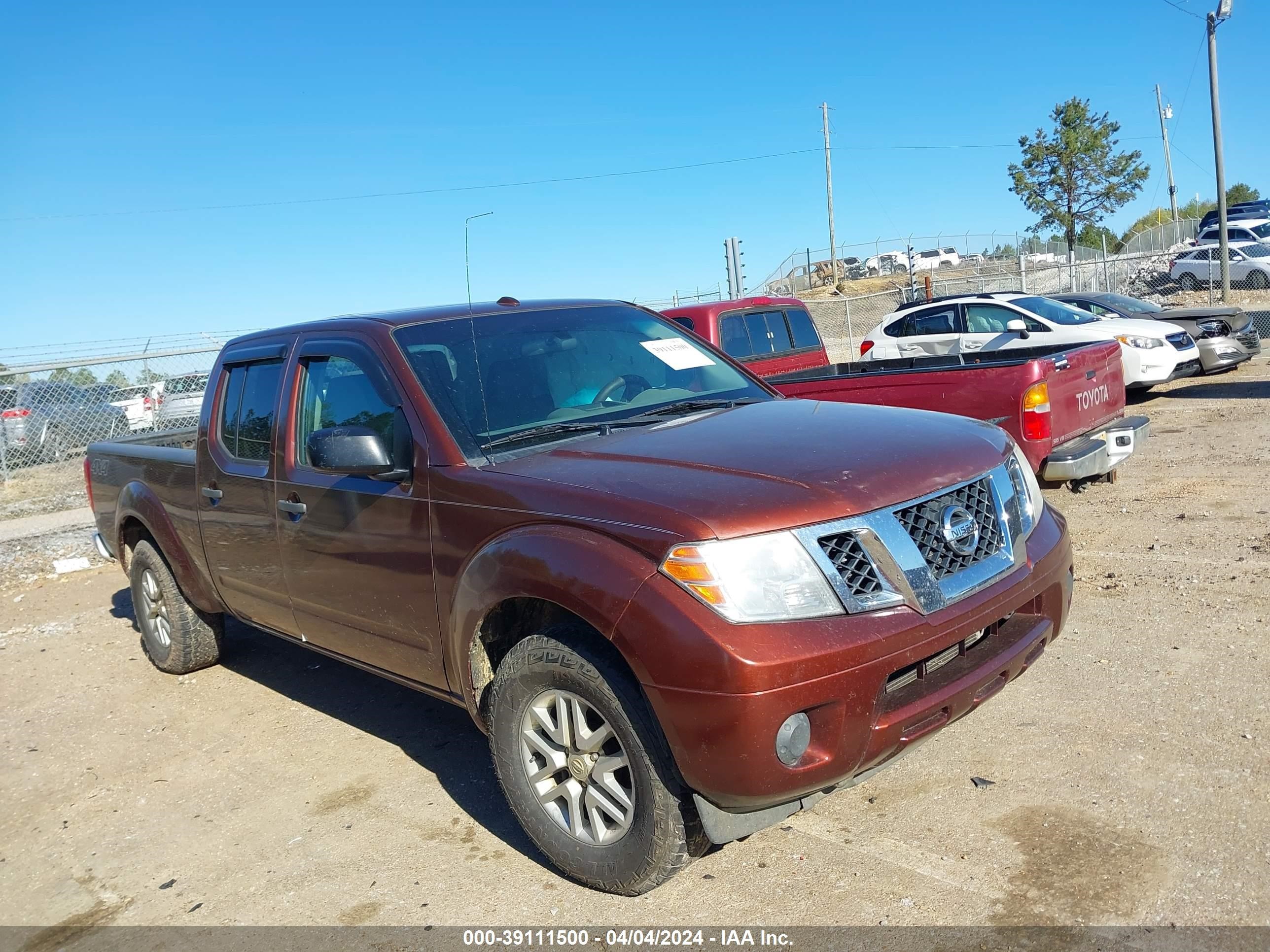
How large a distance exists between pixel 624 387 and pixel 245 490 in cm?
190

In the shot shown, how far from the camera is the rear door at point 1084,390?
599cm

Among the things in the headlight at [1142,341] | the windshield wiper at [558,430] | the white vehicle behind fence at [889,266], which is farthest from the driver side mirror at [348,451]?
the white vehicle behind fence at [889,266]

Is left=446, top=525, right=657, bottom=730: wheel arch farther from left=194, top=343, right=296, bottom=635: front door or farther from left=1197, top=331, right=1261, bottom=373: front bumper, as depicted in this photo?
left=1197, top=331, right=1261, bottom=373: front bumper

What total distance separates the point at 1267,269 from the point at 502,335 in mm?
28412

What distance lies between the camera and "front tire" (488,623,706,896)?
9.31ft

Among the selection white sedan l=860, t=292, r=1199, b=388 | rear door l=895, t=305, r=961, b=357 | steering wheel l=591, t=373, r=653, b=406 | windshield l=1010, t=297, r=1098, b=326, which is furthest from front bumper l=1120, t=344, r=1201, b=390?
steering wheel l=591, t=373, r=653, b=406

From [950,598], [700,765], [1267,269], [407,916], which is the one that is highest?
[1267,269]

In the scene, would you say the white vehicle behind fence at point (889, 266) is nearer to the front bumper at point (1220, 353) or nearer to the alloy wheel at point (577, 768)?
the front bumper at point (1220, 353)

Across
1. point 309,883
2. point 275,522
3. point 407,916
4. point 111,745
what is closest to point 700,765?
point 407,916

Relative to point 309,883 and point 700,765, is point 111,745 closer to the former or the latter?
point 309,883

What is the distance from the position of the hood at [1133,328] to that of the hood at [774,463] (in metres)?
10.4

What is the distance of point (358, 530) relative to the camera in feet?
12.6

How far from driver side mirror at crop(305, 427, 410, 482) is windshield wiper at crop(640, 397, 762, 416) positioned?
1046mm

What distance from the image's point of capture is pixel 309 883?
346cm
